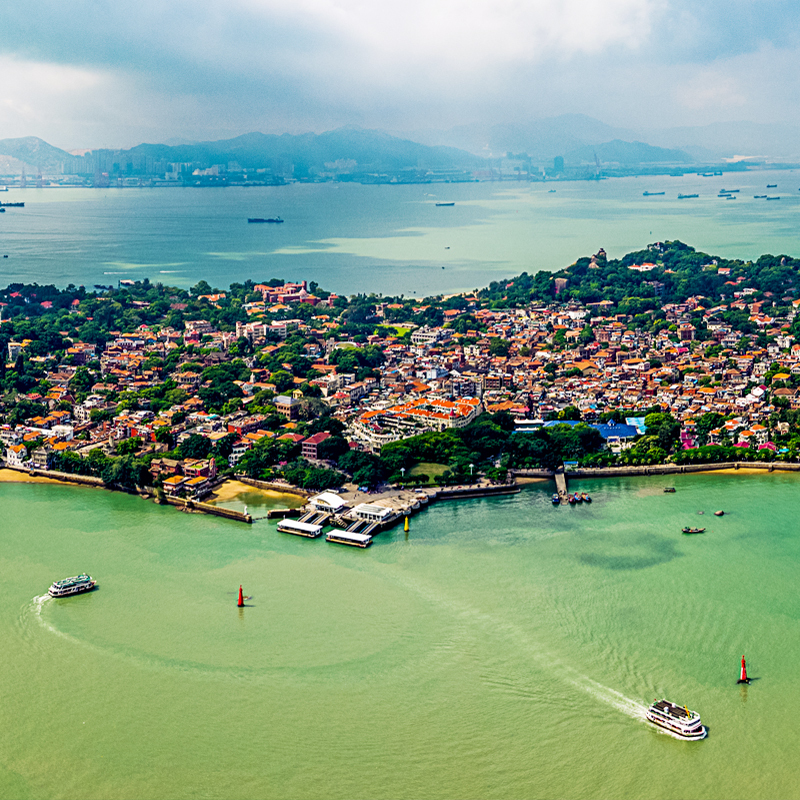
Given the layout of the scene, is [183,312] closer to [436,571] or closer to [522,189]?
A: [436,571]

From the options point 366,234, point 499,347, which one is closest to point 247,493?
point 499,347

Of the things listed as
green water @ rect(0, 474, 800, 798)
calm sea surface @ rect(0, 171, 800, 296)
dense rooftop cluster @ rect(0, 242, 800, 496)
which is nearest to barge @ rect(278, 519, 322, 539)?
green water @ rect(0, 474, 800, 798)

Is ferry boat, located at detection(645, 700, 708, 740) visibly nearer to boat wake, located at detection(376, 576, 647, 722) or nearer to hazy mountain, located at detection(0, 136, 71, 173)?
boat wake, located at detection(376, 576, 647, 722)

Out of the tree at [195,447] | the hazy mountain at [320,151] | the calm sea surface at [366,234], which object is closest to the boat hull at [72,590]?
the tree at [195,447]

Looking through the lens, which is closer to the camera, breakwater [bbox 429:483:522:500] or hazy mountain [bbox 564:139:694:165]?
breakwater [bbox 429:483:522:500]

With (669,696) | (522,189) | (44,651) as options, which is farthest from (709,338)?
(522,189)

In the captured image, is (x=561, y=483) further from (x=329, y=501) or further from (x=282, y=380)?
(x=282, y=380)
